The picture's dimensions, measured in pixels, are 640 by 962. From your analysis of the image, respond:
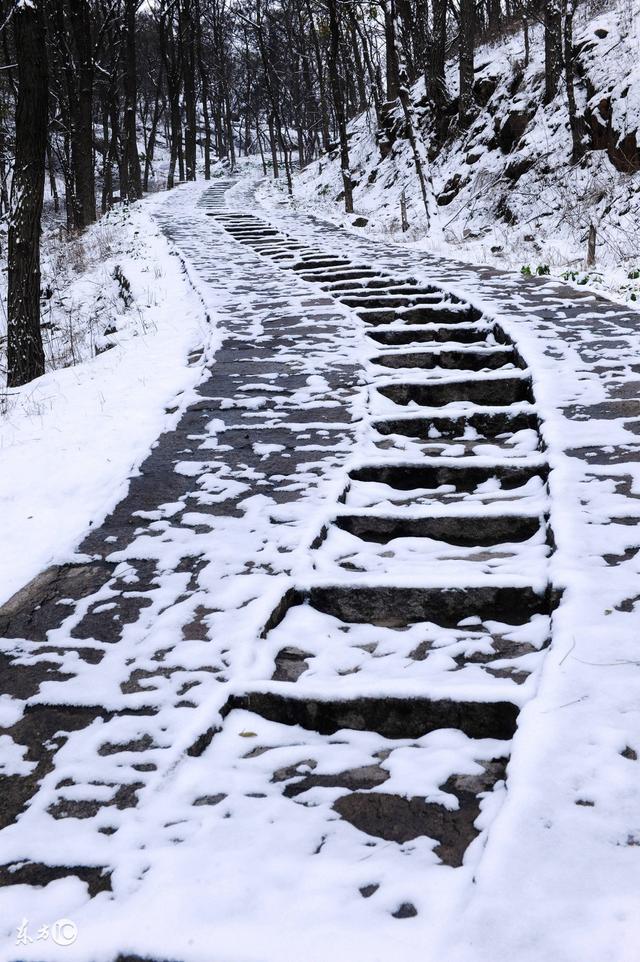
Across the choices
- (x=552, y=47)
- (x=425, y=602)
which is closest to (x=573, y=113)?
(x=552, y=47)

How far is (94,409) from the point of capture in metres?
5.02

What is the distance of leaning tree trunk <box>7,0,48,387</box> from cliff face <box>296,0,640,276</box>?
5911 millimetres

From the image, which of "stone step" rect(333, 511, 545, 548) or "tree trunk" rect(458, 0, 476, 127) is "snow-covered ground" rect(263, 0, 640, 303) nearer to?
"tree trunk" rect(458, 0, 476, 127)

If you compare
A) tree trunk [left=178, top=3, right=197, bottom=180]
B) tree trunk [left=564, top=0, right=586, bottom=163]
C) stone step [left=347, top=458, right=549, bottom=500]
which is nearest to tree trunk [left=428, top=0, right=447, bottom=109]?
tree trunk [left=564, top=0, right=586, bottom=163]

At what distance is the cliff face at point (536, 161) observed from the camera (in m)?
10.7

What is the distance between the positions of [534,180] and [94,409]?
35.4 ft

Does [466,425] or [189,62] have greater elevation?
[189,62]

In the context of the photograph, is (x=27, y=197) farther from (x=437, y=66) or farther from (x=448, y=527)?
(x=437, y=66)

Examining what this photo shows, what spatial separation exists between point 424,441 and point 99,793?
2.55 m

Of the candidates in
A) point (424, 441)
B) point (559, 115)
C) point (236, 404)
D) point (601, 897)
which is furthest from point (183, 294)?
point (559, 115)

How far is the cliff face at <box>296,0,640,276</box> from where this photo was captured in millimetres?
10695

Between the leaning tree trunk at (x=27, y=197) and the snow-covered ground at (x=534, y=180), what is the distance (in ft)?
16.6

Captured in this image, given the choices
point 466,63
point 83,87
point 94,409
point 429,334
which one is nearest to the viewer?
point 94,409

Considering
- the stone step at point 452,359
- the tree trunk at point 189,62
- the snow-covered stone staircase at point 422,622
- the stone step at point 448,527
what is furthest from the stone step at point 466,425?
the tree trunk at point 189,62
